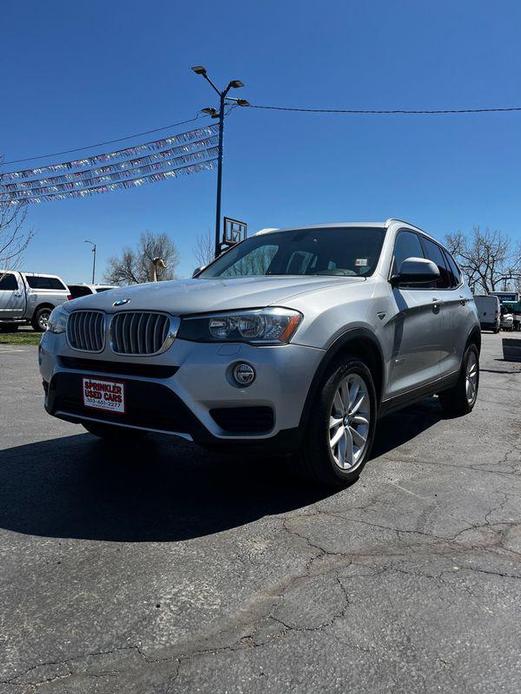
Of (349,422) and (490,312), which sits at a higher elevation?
(490,312)

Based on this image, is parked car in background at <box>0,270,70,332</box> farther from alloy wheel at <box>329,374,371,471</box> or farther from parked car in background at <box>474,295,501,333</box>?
parked car in background at <box>474,295,501,333</box>

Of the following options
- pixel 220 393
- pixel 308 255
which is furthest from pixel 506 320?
pixel 220 393

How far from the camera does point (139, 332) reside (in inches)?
130

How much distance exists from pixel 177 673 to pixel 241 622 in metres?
0.35

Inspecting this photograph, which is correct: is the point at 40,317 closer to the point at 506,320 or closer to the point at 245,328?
the point at 245,328

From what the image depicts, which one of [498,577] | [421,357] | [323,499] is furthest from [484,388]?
[498,577]

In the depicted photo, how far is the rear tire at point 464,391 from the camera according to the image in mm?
6078

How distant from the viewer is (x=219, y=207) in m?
19.7

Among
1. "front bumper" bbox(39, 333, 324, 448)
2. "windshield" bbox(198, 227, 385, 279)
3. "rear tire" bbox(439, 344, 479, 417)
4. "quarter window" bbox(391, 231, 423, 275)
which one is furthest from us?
"rear tire" bbox(439, 344, 479, 417)

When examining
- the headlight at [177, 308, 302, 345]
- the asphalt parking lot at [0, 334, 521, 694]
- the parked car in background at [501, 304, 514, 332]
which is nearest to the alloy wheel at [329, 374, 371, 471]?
the asphalt parking lot at [0, 334, 521, 694]

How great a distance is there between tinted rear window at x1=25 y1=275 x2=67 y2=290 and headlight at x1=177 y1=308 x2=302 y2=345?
17.9m

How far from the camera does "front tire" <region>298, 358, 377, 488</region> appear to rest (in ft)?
10.9

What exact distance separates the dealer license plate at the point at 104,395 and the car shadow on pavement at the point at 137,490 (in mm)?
567

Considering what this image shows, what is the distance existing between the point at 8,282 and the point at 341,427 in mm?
17792
